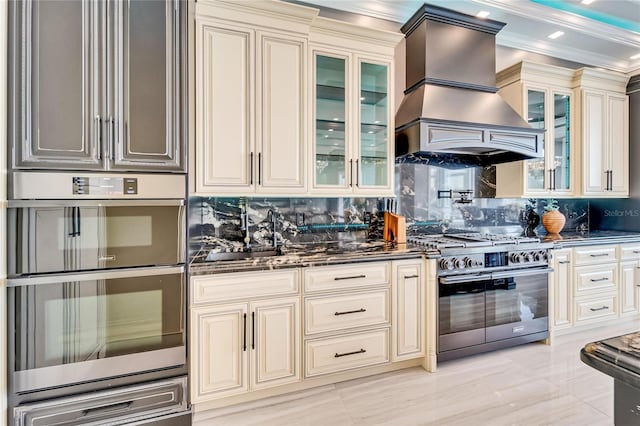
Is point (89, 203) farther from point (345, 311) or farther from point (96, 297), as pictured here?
point (345, 311)

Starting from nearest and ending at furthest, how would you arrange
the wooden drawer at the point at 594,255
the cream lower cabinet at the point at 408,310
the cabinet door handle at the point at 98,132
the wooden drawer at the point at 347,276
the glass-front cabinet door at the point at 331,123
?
the cabinet door handle at the point at 98,132 → the wooden drawer at the point at 347,276 → the cream lower cabinet at the point at 408,310 → the glass-front cabinet door at the point at 331,123 → the wooden drawer at the point at 594,255

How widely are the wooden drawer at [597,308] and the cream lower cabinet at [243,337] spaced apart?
2.96 m

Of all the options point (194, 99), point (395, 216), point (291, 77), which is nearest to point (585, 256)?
point (395, 216)

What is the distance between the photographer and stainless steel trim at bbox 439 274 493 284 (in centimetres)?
257

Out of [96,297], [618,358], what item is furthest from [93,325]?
[618,358]

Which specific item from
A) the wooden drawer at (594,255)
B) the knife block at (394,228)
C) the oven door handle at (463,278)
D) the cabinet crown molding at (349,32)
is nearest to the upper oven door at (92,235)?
the cabinet crown molding at (349,32)

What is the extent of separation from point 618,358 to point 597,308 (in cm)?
344

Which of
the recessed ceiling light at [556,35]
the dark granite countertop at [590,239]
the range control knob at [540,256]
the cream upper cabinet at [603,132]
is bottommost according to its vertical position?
the range control knob at [540,256]

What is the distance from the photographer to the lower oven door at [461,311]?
2594mm

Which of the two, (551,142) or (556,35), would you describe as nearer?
(551,142)

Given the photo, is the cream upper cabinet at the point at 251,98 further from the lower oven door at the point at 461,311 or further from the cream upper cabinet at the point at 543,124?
the cream upper cabinet at the point at 543,124

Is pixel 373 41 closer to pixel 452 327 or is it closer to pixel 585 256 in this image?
pixel 452 327

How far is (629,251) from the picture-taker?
353cm

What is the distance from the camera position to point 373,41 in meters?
2.71
